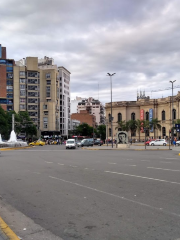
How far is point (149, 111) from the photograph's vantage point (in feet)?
295

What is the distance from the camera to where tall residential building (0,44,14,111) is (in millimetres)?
95194

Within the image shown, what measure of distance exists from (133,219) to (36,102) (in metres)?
97.7

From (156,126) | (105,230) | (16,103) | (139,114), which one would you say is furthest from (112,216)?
(16,103)

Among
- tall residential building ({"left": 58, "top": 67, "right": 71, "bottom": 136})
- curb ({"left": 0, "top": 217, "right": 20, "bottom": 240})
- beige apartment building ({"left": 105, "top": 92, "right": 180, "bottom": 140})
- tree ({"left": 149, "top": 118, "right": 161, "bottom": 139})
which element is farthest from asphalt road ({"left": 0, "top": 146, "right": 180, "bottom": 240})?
tall residential building ({"left": 58, "top": 67, "right": 71, "bottom": 136})

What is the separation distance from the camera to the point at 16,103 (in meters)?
98.1

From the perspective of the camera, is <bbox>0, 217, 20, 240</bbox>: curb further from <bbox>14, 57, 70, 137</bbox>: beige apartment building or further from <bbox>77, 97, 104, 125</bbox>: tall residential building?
<bbox>77, 97, 104, 125</bbox>: tall residential building

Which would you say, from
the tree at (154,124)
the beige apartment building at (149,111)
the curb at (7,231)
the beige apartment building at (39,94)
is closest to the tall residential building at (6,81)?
the beige apartment building at (39,94)

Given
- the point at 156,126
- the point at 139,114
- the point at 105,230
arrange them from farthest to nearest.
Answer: the point at 139,114
the point at 156,126
the point at 105,230

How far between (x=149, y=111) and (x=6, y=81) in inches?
1999

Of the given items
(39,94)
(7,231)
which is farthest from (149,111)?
(7,231)

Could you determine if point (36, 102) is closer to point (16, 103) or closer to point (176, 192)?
point (16, 103)

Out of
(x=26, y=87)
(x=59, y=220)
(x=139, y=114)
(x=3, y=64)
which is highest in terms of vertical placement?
(x=3, y=64)

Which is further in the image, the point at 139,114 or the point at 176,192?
the point at 139,114

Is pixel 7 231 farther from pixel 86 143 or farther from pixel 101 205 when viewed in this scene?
pixel 86 143
